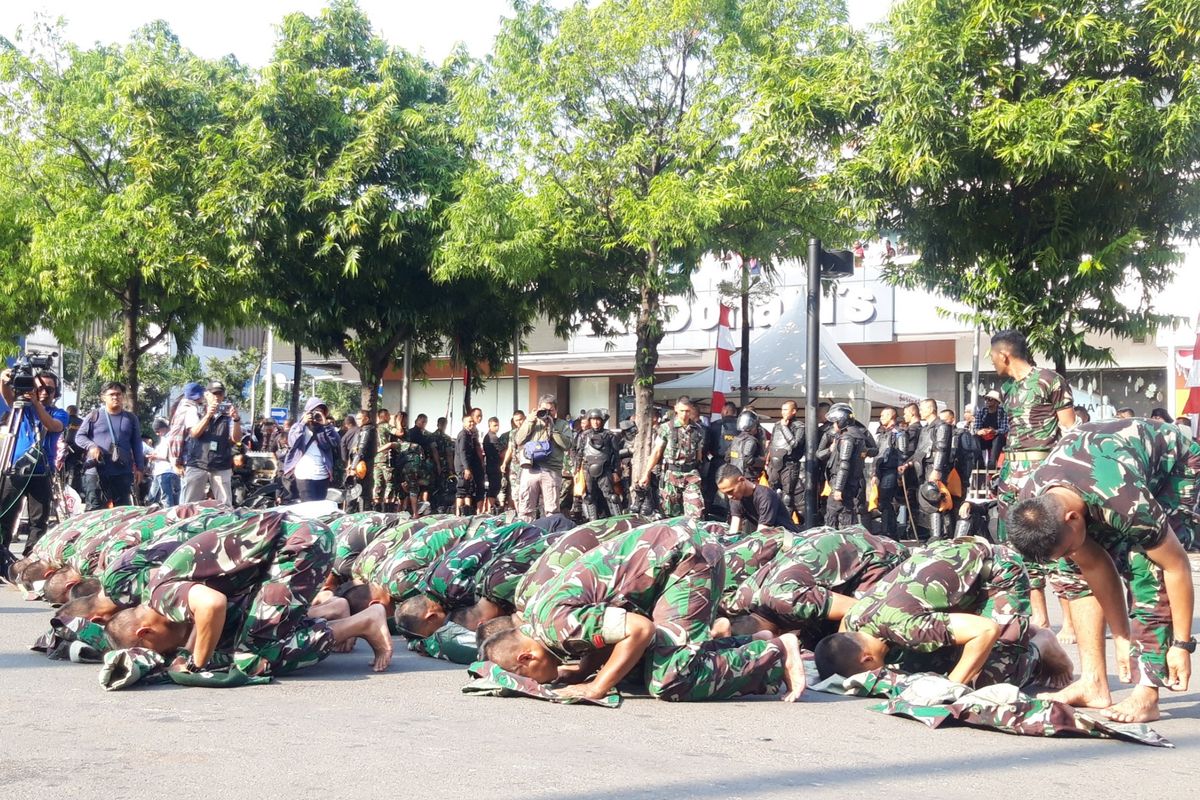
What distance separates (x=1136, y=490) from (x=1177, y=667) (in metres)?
0.76

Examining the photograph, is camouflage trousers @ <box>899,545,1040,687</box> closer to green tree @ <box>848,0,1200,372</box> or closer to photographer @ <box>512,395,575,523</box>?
green tree @ <box>848,0,1200,372</box>

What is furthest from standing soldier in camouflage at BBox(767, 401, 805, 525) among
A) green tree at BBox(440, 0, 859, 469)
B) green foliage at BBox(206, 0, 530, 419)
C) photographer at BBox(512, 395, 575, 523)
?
green foliage at BBox(206, 0, 530, 419)

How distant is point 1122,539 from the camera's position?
5203 mm

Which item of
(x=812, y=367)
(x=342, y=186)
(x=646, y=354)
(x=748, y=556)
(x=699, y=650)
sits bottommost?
(x=699, y=650)

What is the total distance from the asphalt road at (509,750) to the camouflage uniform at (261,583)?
28 cm

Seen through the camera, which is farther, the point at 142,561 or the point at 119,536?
the point at 119,536

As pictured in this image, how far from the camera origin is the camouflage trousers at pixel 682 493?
13109 millimetres

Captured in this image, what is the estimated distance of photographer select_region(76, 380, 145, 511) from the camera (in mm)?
11820

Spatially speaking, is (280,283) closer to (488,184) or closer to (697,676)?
(488,184)

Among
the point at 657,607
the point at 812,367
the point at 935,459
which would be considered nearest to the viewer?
the point at 657,607

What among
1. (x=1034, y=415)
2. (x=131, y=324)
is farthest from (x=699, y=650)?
(x=131, y=324)

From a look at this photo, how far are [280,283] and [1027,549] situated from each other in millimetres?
16538

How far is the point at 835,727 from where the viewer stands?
5.38 m

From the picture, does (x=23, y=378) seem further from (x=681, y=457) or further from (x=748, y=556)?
(x=681, y=457)
